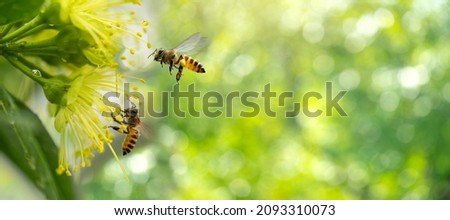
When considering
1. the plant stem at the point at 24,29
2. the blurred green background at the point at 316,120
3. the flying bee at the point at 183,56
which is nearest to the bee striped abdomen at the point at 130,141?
the flying bee at the point at 183,56

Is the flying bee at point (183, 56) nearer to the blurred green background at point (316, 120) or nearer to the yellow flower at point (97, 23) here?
the yellow flower at point (97, 23)

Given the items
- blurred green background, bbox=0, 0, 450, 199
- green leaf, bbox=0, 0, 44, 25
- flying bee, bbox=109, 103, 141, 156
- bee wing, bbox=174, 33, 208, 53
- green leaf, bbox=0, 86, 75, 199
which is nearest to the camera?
green leaf, bbox=0, 0, 44, 25

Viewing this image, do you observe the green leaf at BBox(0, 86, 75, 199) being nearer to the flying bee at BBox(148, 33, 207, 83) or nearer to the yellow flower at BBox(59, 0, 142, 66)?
the yellow flower at BBox(59, 0, 142, 66)

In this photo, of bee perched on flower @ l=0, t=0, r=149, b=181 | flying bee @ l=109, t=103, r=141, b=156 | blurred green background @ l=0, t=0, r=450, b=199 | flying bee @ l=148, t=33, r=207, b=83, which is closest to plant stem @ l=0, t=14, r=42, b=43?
bee perched on flower @ l=0, t=0, r=149, b=181

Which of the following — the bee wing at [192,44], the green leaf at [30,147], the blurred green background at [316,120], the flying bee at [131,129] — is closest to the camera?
the green leaf at [30,147]

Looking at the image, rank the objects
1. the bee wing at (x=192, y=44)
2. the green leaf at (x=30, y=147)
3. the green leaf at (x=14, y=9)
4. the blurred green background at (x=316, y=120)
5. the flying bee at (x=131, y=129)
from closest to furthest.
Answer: the green leaf at (x=14, y=9) → the green leaf at (x=30, y=147) → the flying bee at (x=131, y=129) → the bee wing at (x=192, y=44) → the blurred green background at (x=316, y=120)

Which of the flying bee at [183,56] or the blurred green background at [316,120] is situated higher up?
the flying bee at [183,56]
